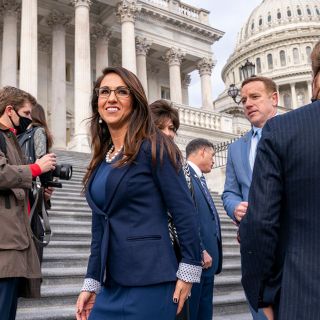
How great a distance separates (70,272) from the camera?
5.57 m

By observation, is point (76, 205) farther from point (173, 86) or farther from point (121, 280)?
point (173, 86)

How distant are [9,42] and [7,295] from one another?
21.7 m

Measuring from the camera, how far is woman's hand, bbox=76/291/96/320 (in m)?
2.57

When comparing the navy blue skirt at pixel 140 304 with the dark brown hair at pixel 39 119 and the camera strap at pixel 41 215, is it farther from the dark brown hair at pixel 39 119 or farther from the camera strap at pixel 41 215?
Result: the dark brown hair at pixel 39 119

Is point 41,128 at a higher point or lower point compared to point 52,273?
higher

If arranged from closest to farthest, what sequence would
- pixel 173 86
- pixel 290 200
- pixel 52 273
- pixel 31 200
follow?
pixel 290 200, pixel 31 200, pixel 52 273, pixel 173 86

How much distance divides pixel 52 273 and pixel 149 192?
3.51 meters

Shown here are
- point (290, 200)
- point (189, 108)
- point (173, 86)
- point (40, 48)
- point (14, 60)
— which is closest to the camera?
point (290, 200)

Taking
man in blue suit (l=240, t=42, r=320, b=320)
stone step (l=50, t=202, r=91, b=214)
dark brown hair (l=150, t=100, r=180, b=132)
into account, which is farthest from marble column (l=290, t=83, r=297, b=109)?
man in blue suit (l=240, t=42, r=320, b=320)

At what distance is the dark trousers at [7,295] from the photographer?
2857mm

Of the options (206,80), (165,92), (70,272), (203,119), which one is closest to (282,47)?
(165,92)

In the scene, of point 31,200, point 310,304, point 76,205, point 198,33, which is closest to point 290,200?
point 310,304

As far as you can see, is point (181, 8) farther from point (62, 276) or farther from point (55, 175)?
point (55, 175)

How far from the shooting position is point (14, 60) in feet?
72.4
